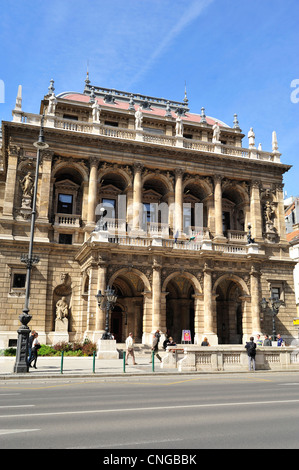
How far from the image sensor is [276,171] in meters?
44.1

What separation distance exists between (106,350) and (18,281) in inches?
448

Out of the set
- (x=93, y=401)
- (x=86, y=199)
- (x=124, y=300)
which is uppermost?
(x=86, y=199)

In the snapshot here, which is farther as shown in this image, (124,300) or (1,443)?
(124,300)

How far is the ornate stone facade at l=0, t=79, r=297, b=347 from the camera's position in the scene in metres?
33.0

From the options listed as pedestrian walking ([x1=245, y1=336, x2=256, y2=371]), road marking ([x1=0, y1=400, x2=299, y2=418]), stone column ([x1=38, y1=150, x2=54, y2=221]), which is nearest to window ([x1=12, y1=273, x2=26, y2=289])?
stone column ([x1=38, y1=150, x2=54, y2=221])


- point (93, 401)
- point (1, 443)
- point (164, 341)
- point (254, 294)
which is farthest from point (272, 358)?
point (1, 443)

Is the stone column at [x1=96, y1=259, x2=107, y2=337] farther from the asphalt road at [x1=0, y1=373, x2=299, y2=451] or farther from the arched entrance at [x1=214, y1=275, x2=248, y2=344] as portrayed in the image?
the asphalt road at [x1=0, y1=373, x2=299, y2=451]

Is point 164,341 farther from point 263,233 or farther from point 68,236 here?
point 263,233

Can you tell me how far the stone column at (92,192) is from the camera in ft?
121

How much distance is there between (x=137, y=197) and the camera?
126 ft

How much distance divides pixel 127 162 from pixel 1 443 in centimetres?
3401

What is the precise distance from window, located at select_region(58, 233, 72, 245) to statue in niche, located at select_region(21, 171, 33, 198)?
14.3ft

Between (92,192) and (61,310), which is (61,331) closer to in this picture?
(61,310)

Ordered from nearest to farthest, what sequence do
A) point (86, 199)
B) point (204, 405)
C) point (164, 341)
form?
point (204, 405) → point (164, 341) → point (86, 199)
